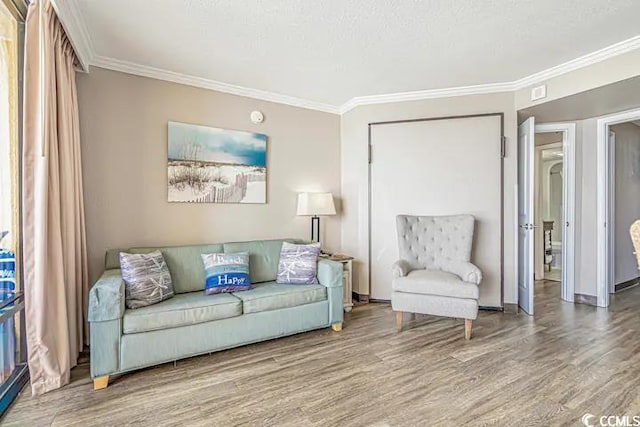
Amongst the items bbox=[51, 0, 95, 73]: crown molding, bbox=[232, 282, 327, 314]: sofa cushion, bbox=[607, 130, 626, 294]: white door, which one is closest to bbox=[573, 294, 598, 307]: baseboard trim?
bbox=[607, 130, 626, 294]: white door

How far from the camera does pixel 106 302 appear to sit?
2094mm

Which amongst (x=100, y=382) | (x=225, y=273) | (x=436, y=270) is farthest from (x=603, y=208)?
(x=100, y=382)

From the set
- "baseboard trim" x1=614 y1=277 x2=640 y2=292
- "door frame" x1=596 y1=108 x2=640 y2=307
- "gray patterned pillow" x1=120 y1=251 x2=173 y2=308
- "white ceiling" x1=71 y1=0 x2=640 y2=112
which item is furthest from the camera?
"baseboard trim" x1=614 y1=277 x2=640 y2=292

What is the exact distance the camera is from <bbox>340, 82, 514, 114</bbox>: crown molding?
3.56 m

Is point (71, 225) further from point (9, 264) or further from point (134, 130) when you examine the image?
point (134, 130)

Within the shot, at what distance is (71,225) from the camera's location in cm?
238

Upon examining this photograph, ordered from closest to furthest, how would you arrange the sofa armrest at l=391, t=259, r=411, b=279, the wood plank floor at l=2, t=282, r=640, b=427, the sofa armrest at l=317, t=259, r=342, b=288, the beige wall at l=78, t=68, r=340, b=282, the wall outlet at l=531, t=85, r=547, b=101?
the wood plank floor at l=2, t=282, r=640, b=427 → the beige wall at l=78, t=68, r=340, b=282 → the sofa armrest at l=317, t=259, r=342, b=288 → the sofa armrest at l=391, t=259, r=411, b=279 → the wall outlet at l=531, t=85, r=547, b=101

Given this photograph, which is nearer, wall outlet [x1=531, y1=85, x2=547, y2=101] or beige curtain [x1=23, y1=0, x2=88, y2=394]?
beige curtain [x1=23, y1=0, x2=88, y2=394]

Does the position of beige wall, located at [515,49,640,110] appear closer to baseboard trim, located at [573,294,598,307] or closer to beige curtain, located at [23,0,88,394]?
baseboard trim, located at [573,294,598,307]

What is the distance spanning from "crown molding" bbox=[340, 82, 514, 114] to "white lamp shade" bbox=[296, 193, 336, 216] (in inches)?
49.9

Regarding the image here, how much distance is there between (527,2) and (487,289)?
2762 millimetres

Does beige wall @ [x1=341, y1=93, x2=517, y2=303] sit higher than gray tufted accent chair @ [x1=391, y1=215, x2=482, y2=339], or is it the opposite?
beige wall @ [x1=341, y1=93, x2=517, y2=303]

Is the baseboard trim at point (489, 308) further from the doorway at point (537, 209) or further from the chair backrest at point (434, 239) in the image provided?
the chair backrest at point (434, 239)

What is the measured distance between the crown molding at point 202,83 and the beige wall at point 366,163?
514 mm
